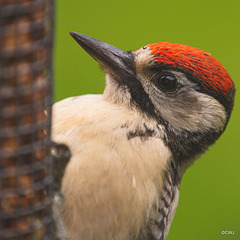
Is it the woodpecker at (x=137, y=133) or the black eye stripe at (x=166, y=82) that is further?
the black eye stripe at (x=166, y=82)

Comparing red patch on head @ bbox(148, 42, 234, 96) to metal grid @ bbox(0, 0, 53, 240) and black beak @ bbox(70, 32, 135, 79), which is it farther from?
metal grid @ bbox(0, 0, 53, 240)

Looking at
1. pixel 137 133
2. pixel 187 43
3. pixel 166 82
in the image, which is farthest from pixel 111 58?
pixel 187 43

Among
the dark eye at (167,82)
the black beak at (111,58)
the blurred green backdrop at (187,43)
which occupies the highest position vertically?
the black beak at (111,58)

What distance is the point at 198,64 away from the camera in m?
2.88

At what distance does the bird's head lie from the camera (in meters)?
2.94

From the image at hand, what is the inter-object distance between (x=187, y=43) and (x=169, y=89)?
2196mm

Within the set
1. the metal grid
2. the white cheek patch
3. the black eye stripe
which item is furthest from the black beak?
the metal grid

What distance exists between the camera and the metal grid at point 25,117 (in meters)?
1.88

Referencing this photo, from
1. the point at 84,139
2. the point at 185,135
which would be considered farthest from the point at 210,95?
the point at 84,139

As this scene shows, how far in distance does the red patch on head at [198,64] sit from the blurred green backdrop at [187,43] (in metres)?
1.72

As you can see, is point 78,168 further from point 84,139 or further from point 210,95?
point 210,95

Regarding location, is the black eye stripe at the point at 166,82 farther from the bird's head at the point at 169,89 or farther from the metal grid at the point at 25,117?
the metal grid at the point at 25,117

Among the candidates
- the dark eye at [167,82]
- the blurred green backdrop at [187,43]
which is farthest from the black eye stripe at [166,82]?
the blurred green backdrop at [187,43]

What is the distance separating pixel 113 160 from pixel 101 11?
2.75 meters
